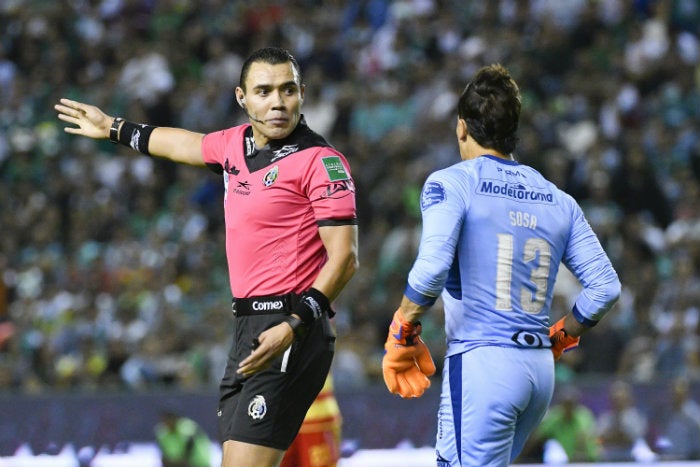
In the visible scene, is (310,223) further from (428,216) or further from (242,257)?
(428,216)

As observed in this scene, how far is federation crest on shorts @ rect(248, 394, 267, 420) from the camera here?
540 centimetres

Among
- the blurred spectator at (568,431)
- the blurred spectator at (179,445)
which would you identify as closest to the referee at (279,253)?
the blurred spectator at (179,445)

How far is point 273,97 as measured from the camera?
5.58 m

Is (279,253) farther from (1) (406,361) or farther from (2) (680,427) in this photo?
(2) (680,427)

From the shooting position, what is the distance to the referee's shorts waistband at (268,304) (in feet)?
18.0

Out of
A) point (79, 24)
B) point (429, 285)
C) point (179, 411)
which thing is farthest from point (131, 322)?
point (429, 285)

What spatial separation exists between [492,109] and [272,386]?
4.93 feet

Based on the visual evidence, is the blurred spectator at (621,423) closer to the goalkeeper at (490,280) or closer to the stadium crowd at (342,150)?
the stadium crowd at (342,150)

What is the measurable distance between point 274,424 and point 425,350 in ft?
2.42

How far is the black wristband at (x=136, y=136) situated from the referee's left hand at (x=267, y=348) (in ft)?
4.47

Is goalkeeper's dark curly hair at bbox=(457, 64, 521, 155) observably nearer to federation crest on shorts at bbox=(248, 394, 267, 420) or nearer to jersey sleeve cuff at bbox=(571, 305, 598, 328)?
jersey sleeve cuff at bbox=(571, 305, 598, 328)

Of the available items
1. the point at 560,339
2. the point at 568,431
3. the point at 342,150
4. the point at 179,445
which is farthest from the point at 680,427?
the point at 560,339

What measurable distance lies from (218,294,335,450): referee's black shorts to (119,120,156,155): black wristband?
3.44ft

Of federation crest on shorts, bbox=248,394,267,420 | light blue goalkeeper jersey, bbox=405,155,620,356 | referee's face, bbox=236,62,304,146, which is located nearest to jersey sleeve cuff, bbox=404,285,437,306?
light blue goalkeeper jersey, bbox=405,155,620,356
